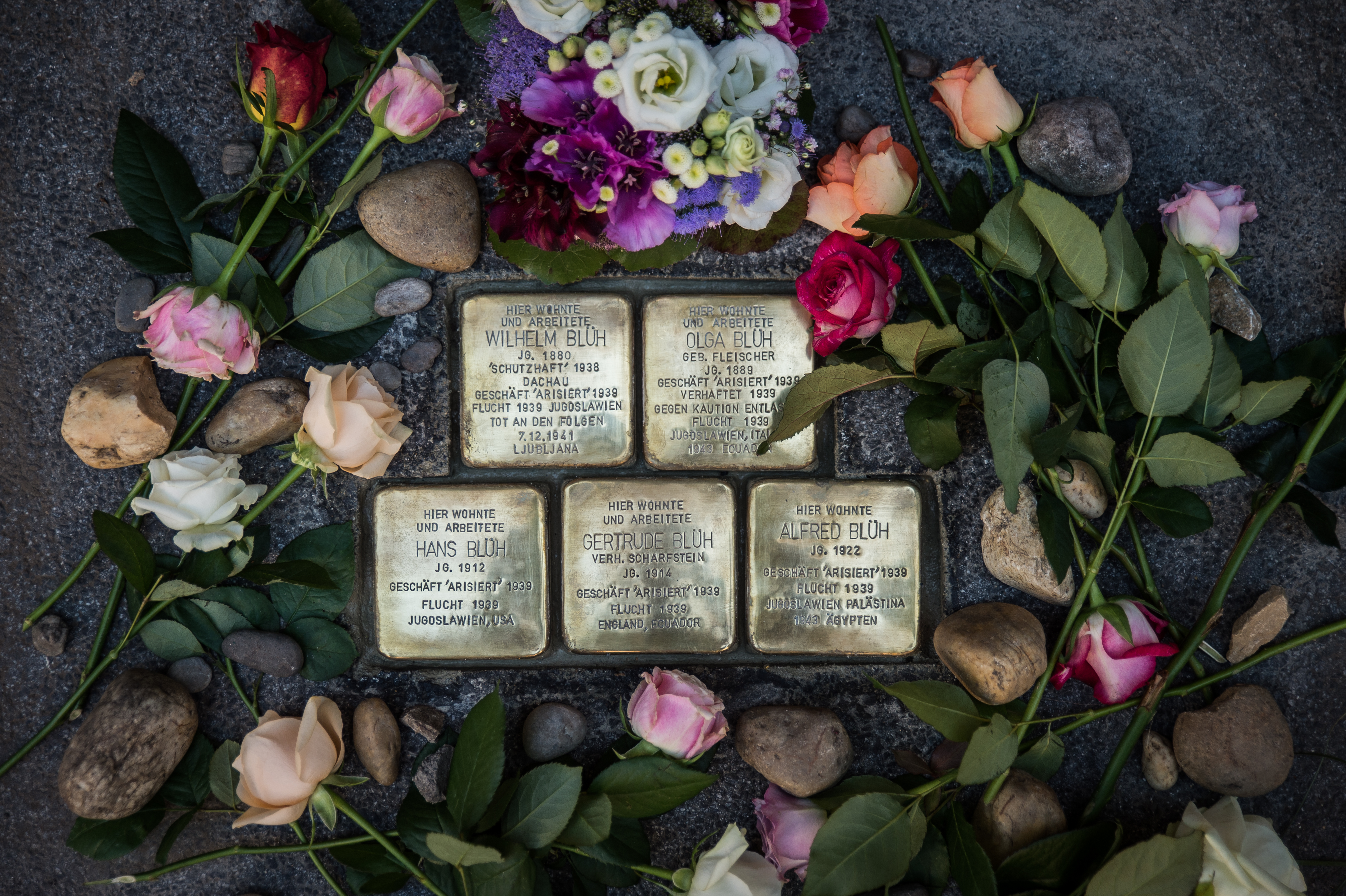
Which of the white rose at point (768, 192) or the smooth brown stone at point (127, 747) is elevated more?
the white rose at point (768, 192)

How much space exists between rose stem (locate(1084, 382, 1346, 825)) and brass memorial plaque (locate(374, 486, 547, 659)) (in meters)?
0.80

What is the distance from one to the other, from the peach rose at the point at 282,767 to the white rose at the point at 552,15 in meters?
0.88

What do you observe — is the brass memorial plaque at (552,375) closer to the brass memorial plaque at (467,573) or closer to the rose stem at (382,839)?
the brass memorial plaque at (467,573)

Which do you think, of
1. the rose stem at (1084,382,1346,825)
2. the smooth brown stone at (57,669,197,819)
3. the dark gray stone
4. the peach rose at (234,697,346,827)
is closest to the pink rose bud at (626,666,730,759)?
the peach rose at (234,697,346,827)

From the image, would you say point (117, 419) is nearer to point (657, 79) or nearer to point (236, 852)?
point (236, 852)

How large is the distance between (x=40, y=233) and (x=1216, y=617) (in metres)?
1.76

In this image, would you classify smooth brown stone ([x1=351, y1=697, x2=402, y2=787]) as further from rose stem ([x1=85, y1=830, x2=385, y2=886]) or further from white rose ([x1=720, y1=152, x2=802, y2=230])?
white rose ([x1=720, y1=152, x2=802, y2=230])

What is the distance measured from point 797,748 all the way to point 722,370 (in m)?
0.53

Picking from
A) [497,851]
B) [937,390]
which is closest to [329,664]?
[497,851]

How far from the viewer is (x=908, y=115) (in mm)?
1001

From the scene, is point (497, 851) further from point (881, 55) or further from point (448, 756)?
point (881, 55)

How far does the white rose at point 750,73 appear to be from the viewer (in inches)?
31.5

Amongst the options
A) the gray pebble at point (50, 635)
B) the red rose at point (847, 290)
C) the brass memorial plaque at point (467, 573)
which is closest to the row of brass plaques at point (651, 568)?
the brass memorial plaque at point (467, 573)

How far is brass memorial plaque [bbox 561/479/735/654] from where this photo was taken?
1045mm
